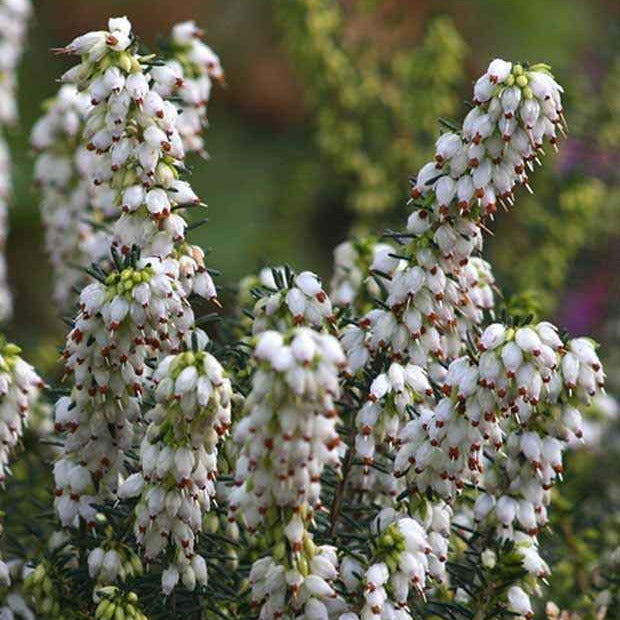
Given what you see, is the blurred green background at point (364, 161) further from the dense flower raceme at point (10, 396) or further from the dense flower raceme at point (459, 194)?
the dense flower raceme at point (10, 396)

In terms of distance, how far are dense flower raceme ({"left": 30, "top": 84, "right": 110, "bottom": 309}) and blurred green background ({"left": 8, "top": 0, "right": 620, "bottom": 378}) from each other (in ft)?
2.42

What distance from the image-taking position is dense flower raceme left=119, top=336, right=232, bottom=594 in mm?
3367

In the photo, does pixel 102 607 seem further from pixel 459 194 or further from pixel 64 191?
pixel 64 191

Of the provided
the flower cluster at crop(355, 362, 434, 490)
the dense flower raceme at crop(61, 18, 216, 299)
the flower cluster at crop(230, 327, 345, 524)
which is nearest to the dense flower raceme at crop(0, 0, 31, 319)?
the dense flower raceme at crop(61, 18, 216, 299)

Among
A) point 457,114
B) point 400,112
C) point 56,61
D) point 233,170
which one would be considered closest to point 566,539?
point 400,112

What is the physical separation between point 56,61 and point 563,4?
7.11 meters

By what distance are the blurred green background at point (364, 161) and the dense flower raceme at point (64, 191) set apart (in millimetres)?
739

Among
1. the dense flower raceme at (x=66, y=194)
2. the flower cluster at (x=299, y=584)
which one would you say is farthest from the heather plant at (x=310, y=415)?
the dense flower raceme at (x=66, y=194)

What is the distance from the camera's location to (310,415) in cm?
309

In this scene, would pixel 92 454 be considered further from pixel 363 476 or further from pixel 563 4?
pixel 563 4

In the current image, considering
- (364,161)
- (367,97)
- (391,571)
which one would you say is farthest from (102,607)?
(367,97)

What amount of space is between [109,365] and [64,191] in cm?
270

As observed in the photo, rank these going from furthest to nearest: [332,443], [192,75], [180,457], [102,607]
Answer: [192,75] < [102,607] < [180,457] < [332,443]

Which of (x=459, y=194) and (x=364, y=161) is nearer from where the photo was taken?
(x=459, y=194)
